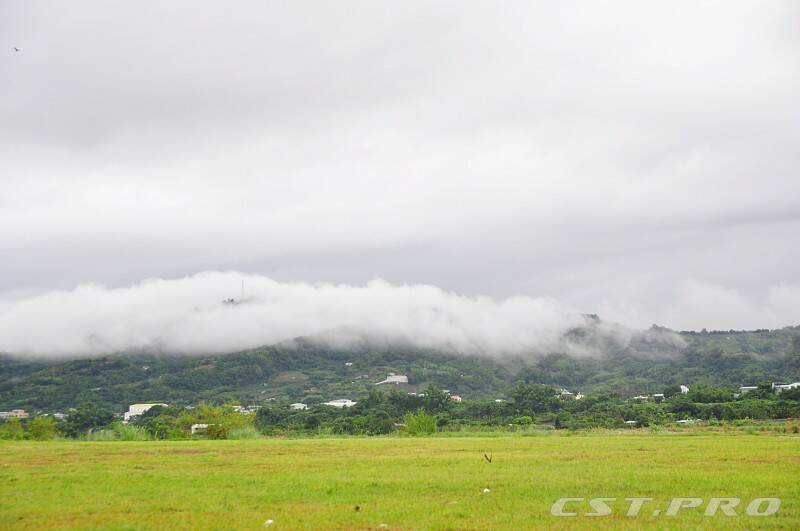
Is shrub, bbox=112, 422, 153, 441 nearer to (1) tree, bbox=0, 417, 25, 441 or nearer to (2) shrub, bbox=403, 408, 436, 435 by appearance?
(1) tree, bbox=0, 417, 25, 441

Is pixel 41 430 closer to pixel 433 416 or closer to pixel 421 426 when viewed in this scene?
pixel 421 426

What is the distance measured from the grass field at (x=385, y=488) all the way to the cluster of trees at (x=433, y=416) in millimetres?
39356

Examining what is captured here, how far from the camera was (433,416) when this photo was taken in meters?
101

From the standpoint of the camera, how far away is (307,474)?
96.7 feet

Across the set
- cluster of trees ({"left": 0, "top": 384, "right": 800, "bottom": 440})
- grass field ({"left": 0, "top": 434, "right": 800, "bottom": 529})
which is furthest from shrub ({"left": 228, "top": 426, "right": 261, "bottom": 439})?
grass field ({"left": 0, "top": 434, "right": 800, "bottom": 529})

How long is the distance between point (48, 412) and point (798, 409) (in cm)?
18381

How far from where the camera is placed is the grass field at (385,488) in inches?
736

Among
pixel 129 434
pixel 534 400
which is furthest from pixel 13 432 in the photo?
pixel 534 400

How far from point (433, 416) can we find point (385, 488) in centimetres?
7797

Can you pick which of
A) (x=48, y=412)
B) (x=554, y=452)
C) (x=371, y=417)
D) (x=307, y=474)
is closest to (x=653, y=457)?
(x=554, y=452)

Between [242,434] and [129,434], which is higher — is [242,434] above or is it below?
below

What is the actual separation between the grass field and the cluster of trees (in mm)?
39356

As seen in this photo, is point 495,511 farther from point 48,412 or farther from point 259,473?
point 48,412

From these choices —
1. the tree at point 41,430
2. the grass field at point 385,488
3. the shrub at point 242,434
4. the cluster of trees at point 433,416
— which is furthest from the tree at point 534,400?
the grass field at point 385,488
